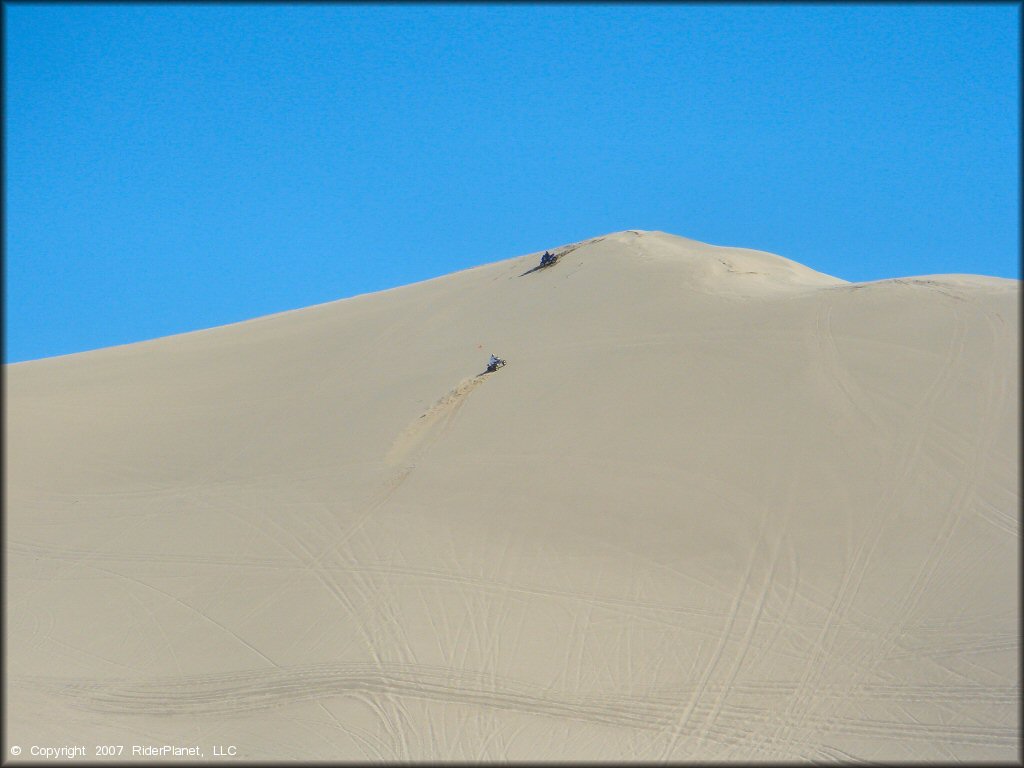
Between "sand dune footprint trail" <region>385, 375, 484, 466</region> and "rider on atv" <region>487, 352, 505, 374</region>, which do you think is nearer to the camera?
"sand dune footprint trail" <region>385, 375, 484, 466</region>

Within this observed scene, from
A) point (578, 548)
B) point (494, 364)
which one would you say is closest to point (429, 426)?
point (494, 364)

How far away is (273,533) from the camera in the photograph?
532 inches

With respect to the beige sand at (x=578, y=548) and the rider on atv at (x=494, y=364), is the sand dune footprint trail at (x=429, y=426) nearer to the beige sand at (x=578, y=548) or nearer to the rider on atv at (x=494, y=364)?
the beige sand at (x=578, y=548)

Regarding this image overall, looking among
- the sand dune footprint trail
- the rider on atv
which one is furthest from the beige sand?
the rider on atv

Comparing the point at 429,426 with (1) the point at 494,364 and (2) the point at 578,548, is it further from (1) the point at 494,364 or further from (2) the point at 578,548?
(2) the point at 578,548

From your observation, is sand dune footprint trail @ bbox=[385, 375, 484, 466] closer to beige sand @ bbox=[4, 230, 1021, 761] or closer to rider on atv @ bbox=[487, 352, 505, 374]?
beige sand @ bbox=[4, 230, 1021, 761]

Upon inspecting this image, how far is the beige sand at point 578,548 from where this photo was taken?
9.43 meters

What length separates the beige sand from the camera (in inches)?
371

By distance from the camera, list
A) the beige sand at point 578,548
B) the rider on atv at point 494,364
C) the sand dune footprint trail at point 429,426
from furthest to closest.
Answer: the rider on atv at point 494,364
the sand dune footprint trail at point 429,426
the beige sand at point 578,548

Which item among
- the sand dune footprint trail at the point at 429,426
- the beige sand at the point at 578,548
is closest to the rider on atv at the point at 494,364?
the sand dune footprint trail at the point at 429,426

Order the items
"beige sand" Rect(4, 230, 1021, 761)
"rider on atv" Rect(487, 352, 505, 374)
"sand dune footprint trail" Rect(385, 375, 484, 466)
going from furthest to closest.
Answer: "rider on atv" Rect(487, 352, 505, 374) < "sand dune footprint trail" Rect(385, 375, 484, 466) < "beige sand" Rect(4, 230, 1021, 761)

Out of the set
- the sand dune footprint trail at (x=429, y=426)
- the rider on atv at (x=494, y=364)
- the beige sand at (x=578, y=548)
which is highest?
the rider on atv at (x=494, y=364)

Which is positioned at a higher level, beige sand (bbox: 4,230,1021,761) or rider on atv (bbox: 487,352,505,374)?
rider on atv (bbox: 487,352,505,374)

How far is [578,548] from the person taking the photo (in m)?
11.7
